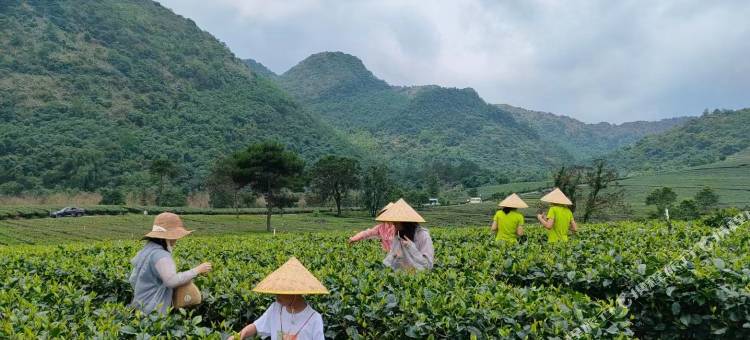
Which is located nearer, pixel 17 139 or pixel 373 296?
pixel 373 296

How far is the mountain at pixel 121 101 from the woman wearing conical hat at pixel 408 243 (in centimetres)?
6317

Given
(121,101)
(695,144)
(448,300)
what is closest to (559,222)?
(448,300)

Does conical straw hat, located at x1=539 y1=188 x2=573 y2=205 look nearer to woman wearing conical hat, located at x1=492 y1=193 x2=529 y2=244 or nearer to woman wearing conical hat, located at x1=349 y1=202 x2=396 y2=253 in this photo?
woman wearing conical hat, located at x1=492 y1=193 x2=529 y2=244

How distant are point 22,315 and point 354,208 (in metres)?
65.4

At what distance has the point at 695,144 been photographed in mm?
105500

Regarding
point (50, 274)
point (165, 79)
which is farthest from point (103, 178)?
point (50, 274)

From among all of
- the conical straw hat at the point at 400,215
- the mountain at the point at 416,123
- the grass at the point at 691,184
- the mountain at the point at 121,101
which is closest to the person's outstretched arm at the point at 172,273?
the conical straw hat at the point at 400,215

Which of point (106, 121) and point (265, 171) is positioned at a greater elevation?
point (106, 121)

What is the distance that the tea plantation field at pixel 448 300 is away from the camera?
4156 mm

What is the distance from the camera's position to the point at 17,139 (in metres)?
65.4

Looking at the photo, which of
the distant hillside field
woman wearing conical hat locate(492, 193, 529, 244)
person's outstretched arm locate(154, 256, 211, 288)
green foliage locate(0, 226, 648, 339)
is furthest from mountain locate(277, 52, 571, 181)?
person's outstretched arm locate(154, 256, 211, 288)

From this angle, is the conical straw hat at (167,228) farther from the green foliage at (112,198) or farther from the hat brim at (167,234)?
the green foliage at (112,198)

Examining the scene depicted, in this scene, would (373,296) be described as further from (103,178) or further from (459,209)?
(103,178)

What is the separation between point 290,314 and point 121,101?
89520 millimetres
